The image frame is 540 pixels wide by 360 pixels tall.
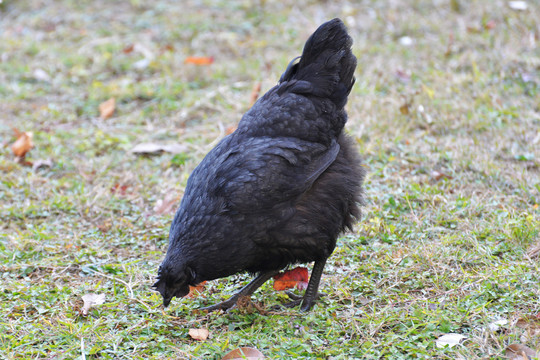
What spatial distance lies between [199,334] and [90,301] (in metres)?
0.74

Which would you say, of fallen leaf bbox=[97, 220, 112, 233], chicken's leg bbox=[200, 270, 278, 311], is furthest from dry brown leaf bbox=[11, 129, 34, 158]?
chicken's leg bbox=[200, 270, 278, 311]

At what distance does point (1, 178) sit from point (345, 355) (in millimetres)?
3535

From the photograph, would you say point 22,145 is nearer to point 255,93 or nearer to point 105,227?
point 105,227

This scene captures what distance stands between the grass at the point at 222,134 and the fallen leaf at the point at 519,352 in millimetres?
55

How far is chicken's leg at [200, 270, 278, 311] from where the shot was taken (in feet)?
12.0

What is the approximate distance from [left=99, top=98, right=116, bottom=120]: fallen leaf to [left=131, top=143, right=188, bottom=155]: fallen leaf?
0.95 m

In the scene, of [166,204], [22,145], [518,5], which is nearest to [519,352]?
[166,204]

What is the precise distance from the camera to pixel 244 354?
313 cm

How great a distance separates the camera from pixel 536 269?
3.58 meters

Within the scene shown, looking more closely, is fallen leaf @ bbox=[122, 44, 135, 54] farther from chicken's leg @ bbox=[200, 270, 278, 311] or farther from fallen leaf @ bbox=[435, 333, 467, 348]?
fallen leaf @ bbox=[435, 333, 467, 348]

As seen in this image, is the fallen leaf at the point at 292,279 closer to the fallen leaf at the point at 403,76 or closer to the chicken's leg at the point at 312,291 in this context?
the chicken's leg at the point at 312,291

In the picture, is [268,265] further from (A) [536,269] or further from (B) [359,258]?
(A) [536,269]

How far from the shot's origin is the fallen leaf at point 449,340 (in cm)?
308

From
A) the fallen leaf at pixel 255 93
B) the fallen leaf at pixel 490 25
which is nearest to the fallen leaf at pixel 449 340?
the fallen leaf at pixel 255 93
